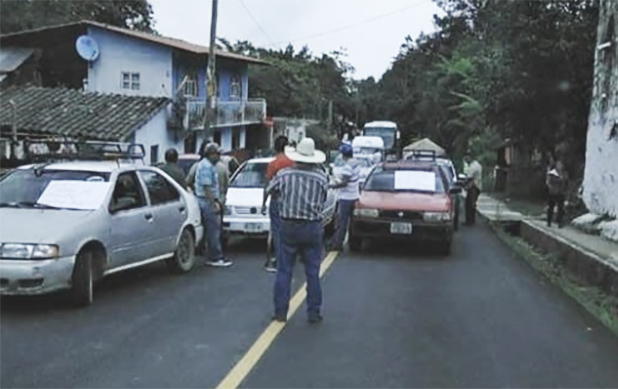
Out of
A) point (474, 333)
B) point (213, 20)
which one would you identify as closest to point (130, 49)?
point (213, 20)

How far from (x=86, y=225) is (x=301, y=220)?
248 cm

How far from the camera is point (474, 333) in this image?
809 cm

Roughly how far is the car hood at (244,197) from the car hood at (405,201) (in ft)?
5.70

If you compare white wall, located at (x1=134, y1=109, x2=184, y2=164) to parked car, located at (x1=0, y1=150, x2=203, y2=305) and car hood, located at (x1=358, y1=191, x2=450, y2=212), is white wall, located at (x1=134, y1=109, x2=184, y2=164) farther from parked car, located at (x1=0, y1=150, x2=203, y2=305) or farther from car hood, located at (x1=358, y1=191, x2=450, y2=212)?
Result: parked car, located at (x1=0, y1=150, x2=203, y2=305)

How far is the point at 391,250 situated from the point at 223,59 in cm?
3109

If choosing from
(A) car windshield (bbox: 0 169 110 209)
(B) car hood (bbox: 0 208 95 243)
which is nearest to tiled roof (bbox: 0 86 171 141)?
(A) car windshield (bbox: 0 169 110 209)

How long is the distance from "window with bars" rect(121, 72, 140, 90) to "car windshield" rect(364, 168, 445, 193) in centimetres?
2553

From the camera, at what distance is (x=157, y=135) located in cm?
3444

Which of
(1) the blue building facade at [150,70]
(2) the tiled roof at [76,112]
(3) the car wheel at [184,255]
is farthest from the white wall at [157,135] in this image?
(3) the car wheel at [184,255]

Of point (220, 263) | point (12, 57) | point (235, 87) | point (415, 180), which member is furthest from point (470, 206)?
point (235, 87)

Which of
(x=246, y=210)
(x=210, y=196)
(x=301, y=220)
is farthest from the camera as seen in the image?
(x=246, y=210)

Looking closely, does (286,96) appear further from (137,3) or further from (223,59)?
(223,59)

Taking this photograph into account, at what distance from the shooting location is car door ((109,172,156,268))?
9.80m

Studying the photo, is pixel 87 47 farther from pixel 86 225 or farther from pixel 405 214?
pixel 86 225
